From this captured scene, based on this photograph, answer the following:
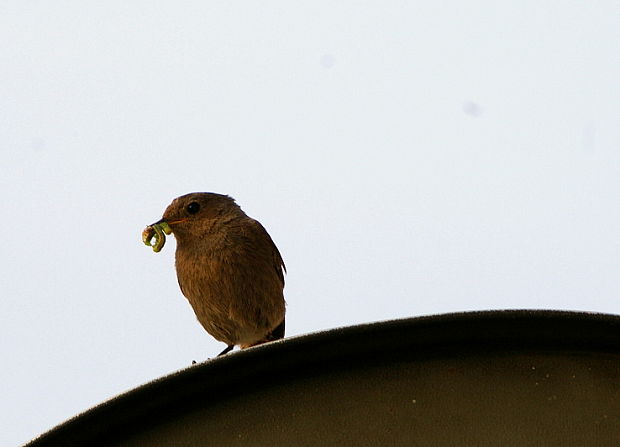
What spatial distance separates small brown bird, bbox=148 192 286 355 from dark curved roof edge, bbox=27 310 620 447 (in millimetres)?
3508

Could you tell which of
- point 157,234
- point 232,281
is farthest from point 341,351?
point 157,234

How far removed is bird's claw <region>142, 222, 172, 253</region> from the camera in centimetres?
617

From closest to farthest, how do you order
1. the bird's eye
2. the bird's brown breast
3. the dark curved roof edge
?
the dark curved roof edge, the bird's brown breast, the bird's eye

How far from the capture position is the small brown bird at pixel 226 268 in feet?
19.9

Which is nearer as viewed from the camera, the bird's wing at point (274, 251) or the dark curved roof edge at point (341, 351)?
the dark curved roof edge at point (341, 351)

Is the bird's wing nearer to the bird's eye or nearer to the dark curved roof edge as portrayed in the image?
the bird's eye

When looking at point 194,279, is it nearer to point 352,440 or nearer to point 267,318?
point 267,318

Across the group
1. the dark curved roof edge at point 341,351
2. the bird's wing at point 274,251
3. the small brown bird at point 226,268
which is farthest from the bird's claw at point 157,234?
the dark curved roof edge at point 341,351

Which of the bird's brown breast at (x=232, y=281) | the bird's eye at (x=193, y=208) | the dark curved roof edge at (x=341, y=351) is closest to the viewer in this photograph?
the dark curved roof edge at (x=341, y=351)

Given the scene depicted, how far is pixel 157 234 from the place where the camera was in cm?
629

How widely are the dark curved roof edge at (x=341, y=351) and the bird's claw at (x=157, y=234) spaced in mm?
3636

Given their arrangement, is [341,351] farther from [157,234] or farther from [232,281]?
[157,234]

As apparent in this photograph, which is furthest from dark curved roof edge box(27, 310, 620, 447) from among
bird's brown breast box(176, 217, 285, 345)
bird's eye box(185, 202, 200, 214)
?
bird's eye box(185, 202, 200, 214)

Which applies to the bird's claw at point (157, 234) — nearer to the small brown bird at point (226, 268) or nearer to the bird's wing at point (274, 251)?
the small brown bird at point (226, 268)
